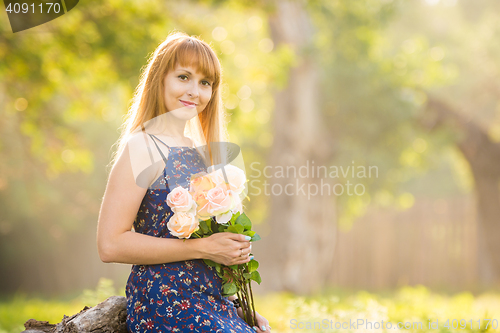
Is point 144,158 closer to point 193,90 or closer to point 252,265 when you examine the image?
point 193,90

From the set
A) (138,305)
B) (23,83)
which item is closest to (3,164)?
(23,83)

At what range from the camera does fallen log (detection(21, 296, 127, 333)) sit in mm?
2113

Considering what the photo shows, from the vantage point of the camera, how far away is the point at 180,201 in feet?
5.63

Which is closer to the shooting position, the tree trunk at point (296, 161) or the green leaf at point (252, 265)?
the green leaf at point (252, 265)

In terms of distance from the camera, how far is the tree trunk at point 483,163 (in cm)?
834

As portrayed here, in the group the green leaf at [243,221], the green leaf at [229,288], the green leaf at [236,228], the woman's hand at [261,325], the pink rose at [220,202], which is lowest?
the woman's hand at [261,325]

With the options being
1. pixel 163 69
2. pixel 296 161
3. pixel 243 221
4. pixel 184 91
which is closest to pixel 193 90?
pixel 184 91

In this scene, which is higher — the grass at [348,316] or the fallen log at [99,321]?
the fallen log at [99,321]

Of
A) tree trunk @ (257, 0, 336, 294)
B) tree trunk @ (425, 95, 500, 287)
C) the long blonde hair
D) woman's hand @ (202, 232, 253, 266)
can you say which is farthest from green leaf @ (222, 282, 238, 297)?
tree trunk @ (425, 95, 500, 287)

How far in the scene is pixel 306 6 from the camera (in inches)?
244

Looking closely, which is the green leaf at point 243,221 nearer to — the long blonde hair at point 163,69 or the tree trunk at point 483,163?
the long blonde hair at point 163,69

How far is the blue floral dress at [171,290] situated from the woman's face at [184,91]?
0.81 ft

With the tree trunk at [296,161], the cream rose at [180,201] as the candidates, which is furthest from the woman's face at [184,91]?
the tree trunk at [296,161]

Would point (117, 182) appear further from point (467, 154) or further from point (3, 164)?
point (3, 164)
